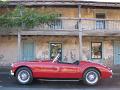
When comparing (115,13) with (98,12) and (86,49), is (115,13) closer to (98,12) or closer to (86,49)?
(98,12)

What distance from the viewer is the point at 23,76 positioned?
1587cm

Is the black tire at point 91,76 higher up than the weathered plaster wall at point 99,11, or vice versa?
the weathered plaster wall at point 99,11

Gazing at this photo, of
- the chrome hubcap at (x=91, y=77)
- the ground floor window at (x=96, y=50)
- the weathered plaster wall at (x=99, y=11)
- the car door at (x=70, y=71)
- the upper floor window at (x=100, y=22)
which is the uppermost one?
the weathered plaster wall at (x=99, y=11)

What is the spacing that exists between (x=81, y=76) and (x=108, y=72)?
1220 millimetres

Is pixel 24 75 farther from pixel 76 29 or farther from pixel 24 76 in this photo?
pixel 76 29

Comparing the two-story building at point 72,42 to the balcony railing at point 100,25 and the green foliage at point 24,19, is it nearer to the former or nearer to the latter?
the balcony railing at point 100,25

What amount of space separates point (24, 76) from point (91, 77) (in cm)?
299

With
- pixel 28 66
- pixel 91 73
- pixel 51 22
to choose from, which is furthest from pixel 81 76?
pixel 51 22

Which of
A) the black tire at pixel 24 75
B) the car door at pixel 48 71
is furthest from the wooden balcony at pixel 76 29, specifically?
the car door at pixel 48 71

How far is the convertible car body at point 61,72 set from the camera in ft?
52.0

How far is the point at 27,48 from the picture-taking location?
2658cm

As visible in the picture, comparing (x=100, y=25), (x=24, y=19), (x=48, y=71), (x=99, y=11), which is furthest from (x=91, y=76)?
(x=99, y=11)

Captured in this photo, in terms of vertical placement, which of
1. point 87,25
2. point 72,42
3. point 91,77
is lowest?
point 91,77

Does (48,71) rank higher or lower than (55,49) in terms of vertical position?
lower
